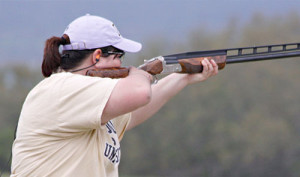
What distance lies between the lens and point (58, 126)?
276 cm

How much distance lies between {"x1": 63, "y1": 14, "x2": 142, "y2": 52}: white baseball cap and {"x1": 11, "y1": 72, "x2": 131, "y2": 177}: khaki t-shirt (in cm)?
22

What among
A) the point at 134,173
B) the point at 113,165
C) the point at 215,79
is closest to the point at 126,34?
the point at 215,79

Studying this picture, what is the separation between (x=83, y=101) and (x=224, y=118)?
39.2ft

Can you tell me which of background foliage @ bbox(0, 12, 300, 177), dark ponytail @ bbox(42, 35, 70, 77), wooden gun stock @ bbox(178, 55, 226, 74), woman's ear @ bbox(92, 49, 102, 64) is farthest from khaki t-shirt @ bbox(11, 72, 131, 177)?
background foliage @ bbox(0, 12, 300, 177)

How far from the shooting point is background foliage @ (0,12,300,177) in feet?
45.8

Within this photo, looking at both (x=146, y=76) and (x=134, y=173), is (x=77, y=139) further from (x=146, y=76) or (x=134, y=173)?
(x=134, y=173)

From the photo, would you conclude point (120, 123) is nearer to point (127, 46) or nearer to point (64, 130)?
point (127, 46)

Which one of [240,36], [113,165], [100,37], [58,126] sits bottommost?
[113,165]

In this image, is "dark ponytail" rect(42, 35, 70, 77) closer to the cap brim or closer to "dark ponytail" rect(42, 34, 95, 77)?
"dark ponytail" rect(42, 34, 95, 77)

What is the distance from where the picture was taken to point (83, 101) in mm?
2693

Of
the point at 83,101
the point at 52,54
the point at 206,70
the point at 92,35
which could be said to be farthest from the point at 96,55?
the point at 206,70

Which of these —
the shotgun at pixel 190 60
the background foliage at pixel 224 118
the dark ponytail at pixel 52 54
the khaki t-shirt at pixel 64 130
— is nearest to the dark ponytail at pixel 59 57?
the dark ponytail at pixel 52 54

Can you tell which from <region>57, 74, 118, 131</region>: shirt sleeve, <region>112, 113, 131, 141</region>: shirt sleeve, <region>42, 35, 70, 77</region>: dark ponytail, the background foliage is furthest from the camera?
the background foliage

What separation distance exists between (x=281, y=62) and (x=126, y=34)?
13.8ft
